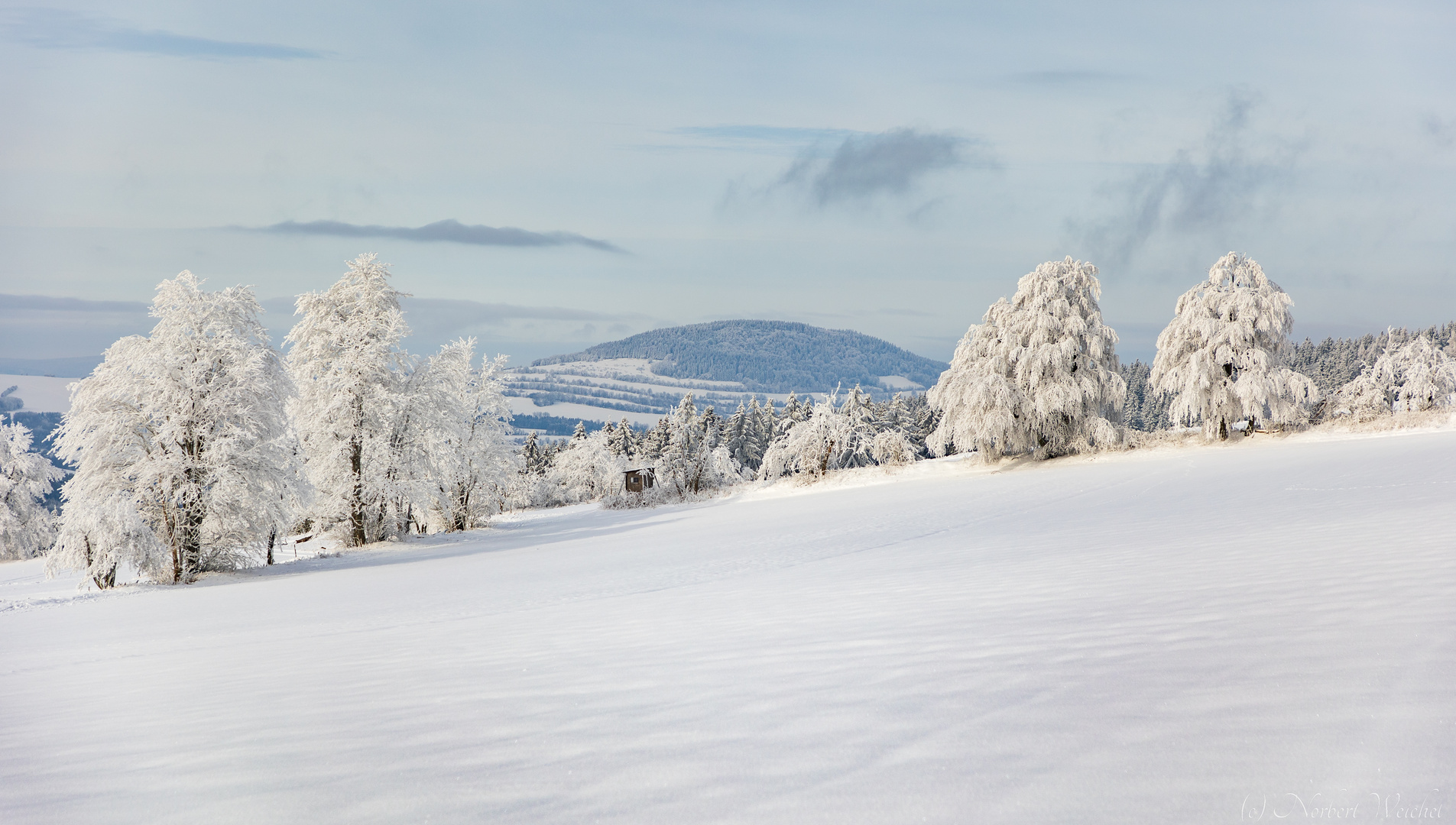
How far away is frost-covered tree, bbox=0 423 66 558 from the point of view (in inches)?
1519

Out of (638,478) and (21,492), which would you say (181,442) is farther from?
(638,478)

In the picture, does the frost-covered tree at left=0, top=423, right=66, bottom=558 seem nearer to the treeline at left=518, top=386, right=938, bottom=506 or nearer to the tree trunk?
the tree trunk

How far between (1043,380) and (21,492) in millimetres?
47498

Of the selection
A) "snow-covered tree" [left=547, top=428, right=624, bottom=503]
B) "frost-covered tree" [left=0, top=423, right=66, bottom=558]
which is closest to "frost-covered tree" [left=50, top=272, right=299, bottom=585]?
"frost-covered tree" [left=0, top=423, right=66, bottom=558]

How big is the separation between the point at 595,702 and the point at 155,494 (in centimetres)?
1921

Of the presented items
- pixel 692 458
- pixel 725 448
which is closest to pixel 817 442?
pixel 692 458

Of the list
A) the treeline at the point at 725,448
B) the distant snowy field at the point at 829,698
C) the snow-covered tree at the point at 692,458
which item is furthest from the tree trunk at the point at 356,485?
the snow-covered tree at the point at 692,458

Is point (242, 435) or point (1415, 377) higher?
point (1415, 377)

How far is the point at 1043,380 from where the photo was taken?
109 ft

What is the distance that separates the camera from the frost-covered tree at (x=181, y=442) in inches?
725

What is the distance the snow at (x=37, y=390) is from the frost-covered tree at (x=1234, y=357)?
14834cm

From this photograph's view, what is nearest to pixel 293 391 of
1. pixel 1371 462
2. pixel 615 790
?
pixel 615 790

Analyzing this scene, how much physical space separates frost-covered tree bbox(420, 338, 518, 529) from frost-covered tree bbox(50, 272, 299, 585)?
738 cm

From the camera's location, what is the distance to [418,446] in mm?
27453
